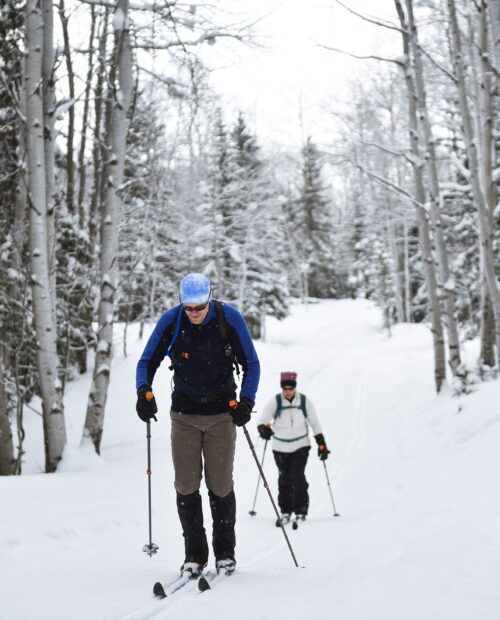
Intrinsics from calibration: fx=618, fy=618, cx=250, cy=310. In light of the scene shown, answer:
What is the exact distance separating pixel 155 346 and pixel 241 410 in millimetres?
771

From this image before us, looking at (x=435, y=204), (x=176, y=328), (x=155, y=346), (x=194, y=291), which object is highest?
(x=435, y=204)

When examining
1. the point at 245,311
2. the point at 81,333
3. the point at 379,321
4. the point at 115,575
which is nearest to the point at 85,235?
the point at 81,333

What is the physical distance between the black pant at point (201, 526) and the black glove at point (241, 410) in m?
0.63

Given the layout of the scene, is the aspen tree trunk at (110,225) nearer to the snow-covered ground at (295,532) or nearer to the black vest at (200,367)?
the snow-covered ground at (295,532)

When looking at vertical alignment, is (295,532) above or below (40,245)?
below

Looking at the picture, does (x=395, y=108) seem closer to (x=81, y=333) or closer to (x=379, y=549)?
(x=81, y=333)

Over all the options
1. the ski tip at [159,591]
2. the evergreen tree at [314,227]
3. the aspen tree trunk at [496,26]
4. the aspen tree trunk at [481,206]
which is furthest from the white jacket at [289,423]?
the evergreen tree at [314,227]

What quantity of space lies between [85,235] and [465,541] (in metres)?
12.7

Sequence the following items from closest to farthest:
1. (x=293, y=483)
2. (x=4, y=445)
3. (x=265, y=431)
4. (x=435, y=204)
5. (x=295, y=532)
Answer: (x=295, y=532) → (x=265, y=431) → (x=293, y=483) → (x=4, y=445) → (x=435, y=204)

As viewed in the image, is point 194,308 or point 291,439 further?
point 291,439

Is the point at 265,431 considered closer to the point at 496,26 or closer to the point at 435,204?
the point at 496,26

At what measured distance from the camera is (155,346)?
4.43 meters

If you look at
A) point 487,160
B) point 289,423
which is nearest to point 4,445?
point 289,423

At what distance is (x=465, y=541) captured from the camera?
4855mm
